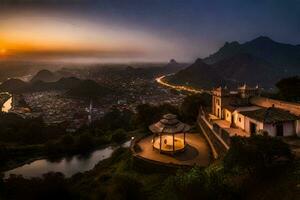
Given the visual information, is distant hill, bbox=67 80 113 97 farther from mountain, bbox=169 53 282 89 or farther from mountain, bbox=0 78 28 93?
mountain, bbox=169 53 282 89

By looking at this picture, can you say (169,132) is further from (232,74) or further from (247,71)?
(247,71)

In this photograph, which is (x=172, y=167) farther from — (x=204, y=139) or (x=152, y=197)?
(x=204, y=139)

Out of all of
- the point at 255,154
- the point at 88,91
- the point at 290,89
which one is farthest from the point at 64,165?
the point at 88,91

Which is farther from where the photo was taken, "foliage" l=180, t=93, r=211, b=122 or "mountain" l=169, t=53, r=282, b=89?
"mountain" l=169, t=53, r=282, b=89

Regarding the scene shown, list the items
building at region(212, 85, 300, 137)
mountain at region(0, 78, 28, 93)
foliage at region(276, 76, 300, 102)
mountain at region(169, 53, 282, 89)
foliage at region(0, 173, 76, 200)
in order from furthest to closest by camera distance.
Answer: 1. mountain at region(0, 78, 28, 93)
2. mountain at region(169, 53, 282, 89)
3. foliage at region(276, 76, 300, 102)
4. building at region(212, 85, 300, 137)
5. foliage at region(0, 173, 76, 200)

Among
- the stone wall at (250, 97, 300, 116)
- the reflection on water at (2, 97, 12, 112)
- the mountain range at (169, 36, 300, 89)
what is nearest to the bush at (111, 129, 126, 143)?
the stone wall at (250, 97, 300, 116)

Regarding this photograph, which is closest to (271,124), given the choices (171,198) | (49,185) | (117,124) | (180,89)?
(171,198)
